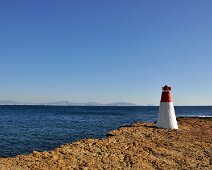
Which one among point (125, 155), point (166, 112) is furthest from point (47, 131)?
point (125, 155)

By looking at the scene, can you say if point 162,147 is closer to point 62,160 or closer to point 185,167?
point 185,167

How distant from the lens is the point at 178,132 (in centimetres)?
1678

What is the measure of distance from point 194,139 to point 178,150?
9.65 feet

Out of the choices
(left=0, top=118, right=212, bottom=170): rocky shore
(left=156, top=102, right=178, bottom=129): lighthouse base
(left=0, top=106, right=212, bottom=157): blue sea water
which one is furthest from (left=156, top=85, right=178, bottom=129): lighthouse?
(left=0, top=106, right=212, bottom=157): blue sea water

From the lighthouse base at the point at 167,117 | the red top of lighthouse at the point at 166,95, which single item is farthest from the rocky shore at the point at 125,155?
the red top of lighthouse at the point at 166,95

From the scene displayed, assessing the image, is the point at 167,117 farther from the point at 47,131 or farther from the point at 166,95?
the point at 47,131

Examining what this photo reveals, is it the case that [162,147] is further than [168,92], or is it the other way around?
[168,92]

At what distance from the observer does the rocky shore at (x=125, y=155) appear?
9.25 m

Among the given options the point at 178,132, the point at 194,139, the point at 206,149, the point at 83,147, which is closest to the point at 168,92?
the point at 178,132

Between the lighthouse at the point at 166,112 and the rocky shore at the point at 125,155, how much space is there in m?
3.90

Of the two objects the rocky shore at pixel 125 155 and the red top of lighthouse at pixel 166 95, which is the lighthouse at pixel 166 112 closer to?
the red top of lighthouse at pixel 166 95

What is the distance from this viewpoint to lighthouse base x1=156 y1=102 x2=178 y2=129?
60.5ft

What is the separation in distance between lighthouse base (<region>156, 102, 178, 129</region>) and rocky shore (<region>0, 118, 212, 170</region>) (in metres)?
3.86

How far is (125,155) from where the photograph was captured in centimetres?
1085
